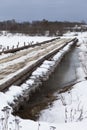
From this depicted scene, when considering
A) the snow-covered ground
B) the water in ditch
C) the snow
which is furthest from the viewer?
the snow

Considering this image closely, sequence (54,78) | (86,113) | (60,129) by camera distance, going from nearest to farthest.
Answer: (60,129)
(86,113)
(54,78)

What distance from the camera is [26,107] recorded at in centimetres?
1002

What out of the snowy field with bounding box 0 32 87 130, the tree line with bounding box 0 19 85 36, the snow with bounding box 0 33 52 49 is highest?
the snowy field with bounding box 0 32 87 130

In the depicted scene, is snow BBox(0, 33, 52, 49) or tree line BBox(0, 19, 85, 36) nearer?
snow BBox(0, 33, 52, 49)

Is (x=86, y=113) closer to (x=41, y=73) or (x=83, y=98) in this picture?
(x=83, y=98)

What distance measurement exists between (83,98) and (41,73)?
4.20m

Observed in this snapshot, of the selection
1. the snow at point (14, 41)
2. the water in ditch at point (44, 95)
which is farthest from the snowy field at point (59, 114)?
the snow at point (14, 41)

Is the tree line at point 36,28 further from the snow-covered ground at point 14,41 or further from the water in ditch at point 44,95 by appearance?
the water in ditch at point 44,95

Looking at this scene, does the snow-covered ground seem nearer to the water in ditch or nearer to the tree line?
the water in ditch

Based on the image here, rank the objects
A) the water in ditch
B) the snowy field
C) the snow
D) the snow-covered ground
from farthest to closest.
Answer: the snow
the snow-covered ground
the water in ditch
the snowy field

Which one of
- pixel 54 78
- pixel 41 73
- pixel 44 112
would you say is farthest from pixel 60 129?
pixel 54 78

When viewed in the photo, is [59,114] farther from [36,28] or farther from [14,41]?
[36,28]

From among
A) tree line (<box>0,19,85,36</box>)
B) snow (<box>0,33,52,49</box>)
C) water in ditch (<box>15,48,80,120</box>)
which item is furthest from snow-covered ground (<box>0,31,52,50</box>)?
tree line (<box>0,19,85,36</box>)

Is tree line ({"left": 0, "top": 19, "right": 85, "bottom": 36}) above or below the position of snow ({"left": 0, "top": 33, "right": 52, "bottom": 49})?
below
